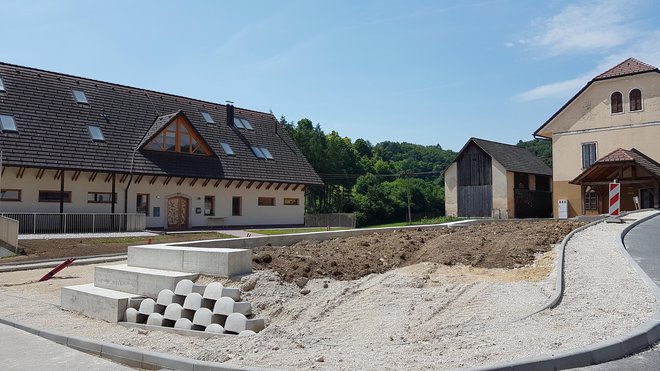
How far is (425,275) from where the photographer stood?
997 centimetres

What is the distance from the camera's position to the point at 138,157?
99.6 ft

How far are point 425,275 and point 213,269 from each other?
4060 millimetres

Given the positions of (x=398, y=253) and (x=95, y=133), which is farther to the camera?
(x=95, y=133)

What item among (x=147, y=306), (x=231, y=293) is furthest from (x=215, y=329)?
(x=147, y=306)

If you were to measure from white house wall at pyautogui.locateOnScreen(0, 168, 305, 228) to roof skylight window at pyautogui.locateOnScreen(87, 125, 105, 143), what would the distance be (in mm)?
1957

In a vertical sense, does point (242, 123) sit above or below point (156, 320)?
above

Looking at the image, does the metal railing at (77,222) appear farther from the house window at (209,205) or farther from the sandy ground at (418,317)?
the sandy ground at (418,317)

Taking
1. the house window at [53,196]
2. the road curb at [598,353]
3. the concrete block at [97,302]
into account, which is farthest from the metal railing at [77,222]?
the road curb at [598,353]

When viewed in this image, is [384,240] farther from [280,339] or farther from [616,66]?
[616,66]

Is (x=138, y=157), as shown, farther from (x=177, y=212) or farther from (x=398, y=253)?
(x=398, y=253)

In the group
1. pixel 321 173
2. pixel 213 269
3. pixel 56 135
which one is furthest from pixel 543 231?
pixel 321 173

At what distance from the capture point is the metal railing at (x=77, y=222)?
2534cm

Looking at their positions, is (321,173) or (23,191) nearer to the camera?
(23,191)

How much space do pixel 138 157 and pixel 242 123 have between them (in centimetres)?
1104
